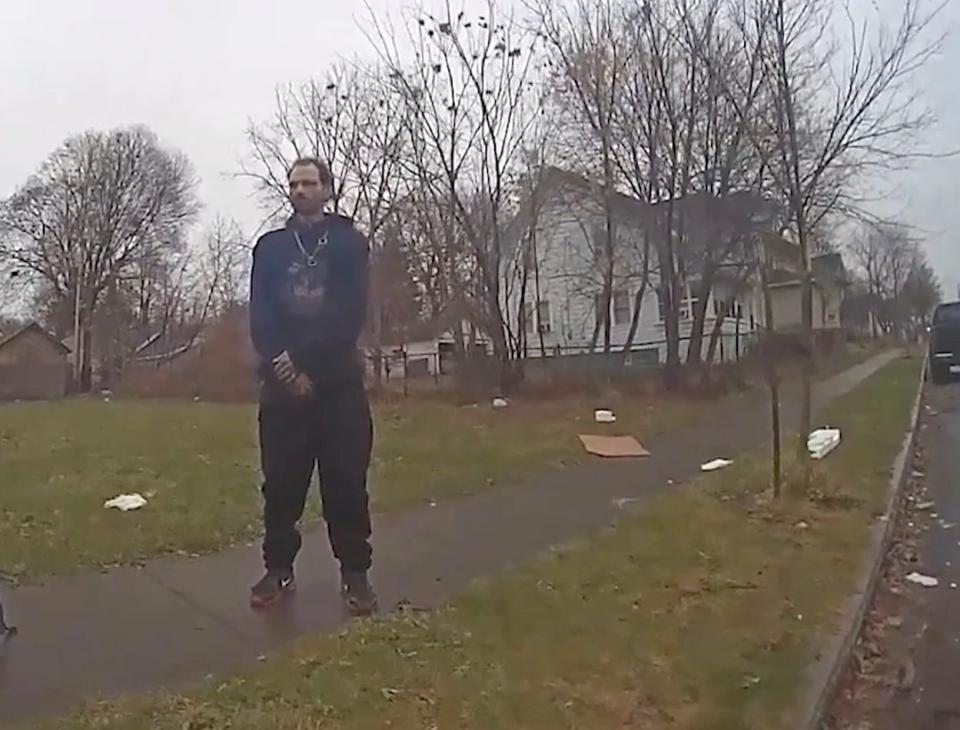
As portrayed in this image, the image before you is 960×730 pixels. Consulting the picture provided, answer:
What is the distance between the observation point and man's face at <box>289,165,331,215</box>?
5.16 metres

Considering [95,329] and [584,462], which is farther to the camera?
[95,329]

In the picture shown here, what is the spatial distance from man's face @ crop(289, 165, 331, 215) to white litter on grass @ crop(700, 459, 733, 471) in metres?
7.25

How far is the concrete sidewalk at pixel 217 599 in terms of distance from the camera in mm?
4137

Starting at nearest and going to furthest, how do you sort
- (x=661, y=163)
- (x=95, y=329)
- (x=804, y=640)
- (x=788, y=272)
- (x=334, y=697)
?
(x=334, y=697) → (x=804, y=640) → (x=788, y=272) → (x=661, y=163) → (x=95, y=329)

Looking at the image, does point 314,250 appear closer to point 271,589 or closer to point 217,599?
point 271,589

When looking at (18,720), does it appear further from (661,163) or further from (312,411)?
(661,163)

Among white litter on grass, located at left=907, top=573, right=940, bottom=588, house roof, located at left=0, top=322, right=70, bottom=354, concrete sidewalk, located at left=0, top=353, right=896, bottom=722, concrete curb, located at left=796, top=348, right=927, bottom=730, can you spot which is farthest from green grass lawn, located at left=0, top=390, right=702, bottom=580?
house roof, located at left=0, top=322, right=70, bottom=354

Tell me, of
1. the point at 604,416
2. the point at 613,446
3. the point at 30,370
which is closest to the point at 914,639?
the point at 613,446

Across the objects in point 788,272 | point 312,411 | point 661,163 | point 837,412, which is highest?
point 661,163

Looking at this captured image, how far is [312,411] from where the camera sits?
5168 millimetres

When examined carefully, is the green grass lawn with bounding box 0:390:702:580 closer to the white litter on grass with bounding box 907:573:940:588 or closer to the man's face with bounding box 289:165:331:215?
the man's face with bounding box 289:165:331:215

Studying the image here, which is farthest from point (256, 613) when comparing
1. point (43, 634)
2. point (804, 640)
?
point (804, 640)

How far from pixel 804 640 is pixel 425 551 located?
8.37ft

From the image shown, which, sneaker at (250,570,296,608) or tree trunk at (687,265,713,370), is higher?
tree trunk at (687,265,713,370)
